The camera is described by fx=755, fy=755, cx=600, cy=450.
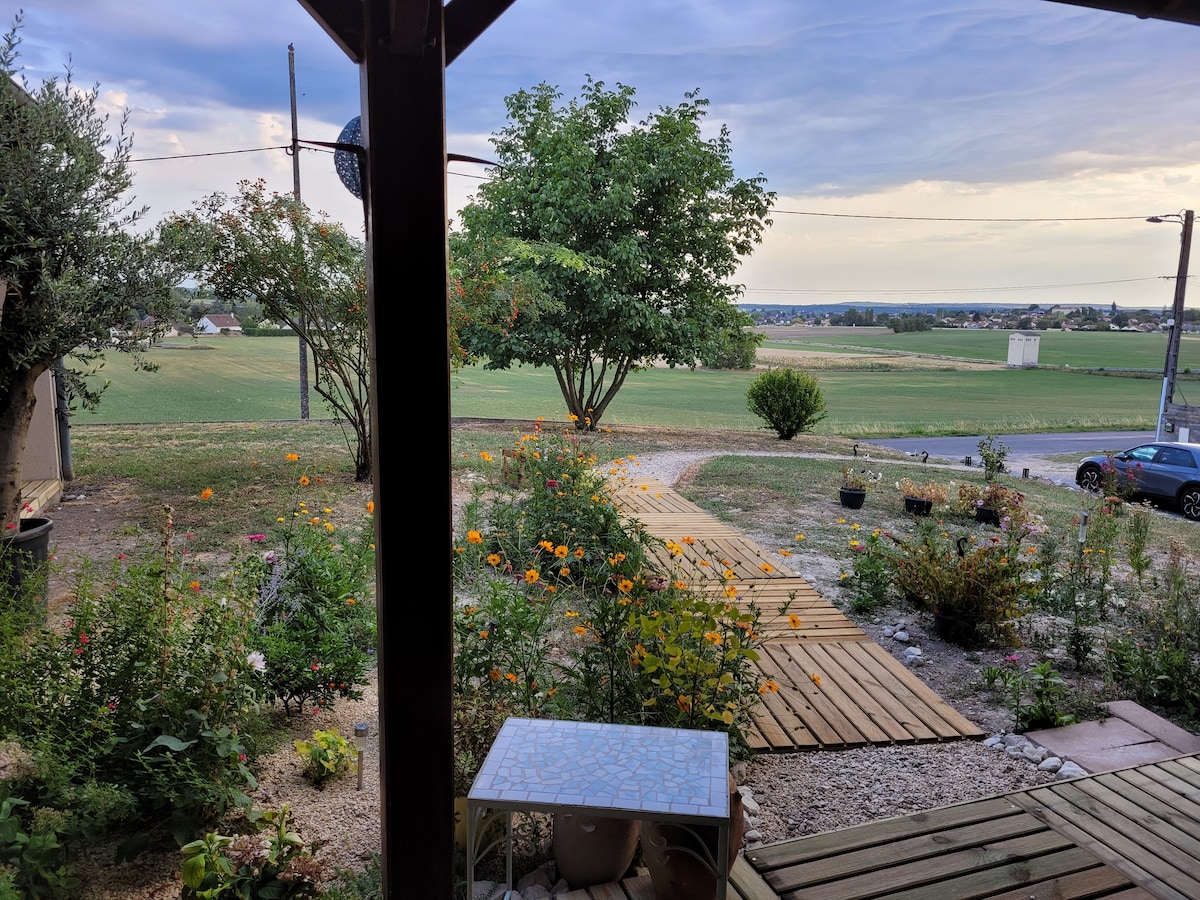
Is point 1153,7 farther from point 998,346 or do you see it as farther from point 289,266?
point 998,346

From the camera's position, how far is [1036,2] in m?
1.72

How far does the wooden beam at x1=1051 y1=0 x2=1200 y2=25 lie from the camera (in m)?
1.69

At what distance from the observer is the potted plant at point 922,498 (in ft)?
23.4

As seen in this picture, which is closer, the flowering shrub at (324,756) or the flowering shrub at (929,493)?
the flowering shrub at (324,756)

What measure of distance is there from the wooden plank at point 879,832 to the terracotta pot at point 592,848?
0.38m

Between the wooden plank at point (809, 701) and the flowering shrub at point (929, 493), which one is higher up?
the flowering shrub at point (929, 493)

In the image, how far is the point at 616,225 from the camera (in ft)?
37.4

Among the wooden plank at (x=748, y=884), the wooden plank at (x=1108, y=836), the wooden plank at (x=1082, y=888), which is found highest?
the wooden plank at (x=748, y=884)

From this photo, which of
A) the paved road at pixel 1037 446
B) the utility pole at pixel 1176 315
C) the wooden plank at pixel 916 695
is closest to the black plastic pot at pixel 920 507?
the wooden plank at pixel 916 695

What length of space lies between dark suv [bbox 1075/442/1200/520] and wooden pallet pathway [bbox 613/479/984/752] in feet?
24.8

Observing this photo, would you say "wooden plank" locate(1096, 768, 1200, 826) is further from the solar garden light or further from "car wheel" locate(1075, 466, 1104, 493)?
"car wheel" locate(1075, 466, 1104, 493)

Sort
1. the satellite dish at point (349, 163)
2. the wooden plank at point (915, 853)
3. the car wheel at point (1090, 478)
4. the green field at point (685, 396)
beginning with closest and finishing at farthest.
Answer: the wooden plank at point (915, 853) → the satellite dish at point (349, 163) → the car wheel at point (1090, 478) → the green field at point (685, 396)

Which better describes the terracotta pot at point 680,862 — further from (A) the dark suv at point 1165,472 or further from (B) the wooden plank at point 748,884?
(A) the dark suv at point 1165,472

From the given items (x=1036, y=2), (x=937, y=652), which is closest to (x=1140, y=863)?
(x=937, y=652)
